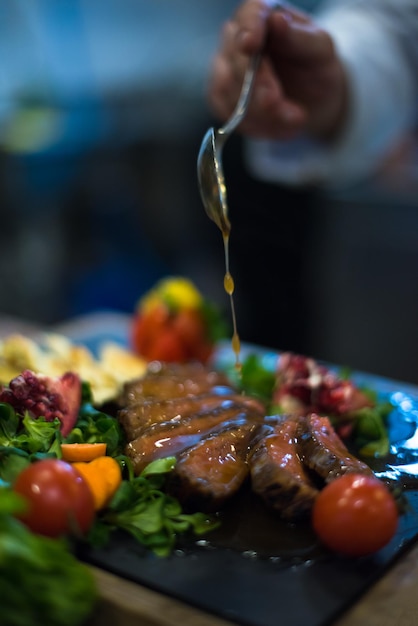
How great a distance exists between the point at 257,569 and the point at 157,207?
5.05 m

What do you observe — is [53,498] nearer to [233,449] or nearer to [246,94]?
[233,449]

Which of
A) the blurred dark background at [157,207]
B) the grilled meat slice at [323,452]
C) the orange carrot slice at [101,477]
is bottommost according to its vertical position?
the blurred dark background at [157,207]

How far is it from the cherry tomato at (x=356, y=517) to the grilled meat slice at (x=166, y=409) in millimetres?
552

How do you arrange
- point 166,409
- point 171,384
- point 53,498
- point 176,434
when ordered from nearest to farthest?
point 53,498
point 176,434
point 166,409
point 171,384

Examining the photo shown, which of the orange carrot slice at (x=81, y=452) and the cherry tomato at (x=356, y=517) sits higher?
the cherry tomato at (x=356, y=517)

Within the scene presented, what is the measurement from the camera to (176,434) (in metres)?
1.80

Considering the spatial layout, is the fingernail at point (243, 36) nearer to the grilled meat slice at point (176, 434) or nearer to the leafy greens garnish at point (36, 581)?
the grilled meat slice at point (176, 434)

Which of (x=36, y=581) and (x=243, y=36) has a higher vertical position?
(x=243, y=36)

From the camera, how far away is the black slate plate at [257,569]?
4.41 ft

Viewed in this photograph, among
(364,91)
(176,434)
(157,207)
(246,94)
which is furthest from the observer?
(157,207)

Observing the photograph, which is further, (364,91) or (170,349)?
(364,91)

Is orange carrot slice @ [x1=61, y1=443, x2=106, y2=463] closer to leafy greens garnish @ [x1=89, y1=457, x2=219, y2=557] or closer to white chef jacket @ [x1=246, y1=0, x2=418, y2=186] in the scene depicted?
leafy greens garnish @ [x1=89, y1=457, x2=219, y2=557]

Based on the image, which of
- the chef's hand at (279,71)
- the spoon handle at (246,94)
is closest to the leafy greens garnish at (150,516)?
the spoon handle at (246,94)

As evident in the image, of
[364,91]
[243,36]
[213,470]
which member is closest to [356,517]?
[213,470]
